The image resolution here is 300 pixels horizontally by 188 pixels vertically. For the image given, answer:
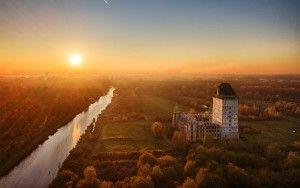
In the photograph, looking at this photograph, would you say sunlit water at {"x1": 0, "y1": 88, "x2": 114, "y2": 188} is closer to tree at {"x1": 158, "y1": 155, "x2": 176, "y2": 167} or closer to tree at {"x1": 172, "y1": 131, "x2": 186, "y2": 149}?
tree at {"x1": 158, "y1": 155, "x2": 176, "y2": 167}

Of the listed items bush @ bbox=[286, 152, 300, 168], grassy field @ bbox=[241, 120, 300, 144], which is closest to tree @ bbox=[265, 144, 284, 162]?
bush @ bbox=[286, 152, 300, 168]

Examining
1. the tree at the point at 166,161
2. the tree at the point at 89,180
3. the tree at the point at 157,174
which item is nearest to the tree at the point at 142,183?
the tree at the point at 157,174

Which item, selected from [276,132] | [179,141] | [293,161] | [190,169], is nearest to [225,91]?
[179,141]

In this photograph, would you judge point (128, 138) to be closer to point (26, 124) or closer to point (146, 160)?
point (146, 160)

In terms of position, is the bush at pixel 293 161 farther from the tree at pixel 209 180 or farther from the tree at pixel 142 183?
the tree at pixel 142 183

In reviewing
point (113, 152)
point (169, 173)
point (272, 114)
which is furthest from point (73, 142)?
point (272, 114)

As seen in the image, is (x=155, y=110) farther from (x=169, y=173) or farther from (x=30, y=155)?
(x=169, y=173)
